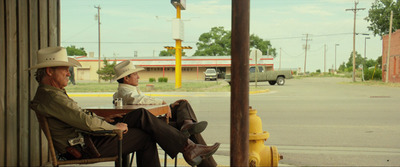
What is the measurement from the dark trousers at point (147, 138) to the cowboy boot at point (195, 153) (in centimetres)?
6

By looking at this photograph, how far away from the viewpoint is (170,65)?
63.0 metres

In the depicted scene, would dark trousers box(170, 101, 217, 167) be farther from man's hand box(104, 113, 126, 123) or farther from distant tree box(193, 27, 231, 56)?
distant tree box(193, 27, 231, 56)

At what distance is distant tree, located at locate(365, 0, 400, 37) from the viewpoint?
179ft

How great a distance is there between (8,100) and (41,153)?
0.87 metres

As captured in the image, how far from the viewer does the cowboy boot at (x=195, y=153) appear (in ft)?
13.1

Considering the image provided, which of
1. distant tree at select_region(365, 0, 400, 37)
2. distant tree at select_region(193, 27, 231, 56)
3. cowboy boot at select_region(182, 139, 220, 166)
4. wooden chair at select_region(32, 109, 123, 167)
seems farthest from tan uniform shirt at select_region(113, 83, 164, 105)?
distant tree at select_region(193, 27, 231, 56)

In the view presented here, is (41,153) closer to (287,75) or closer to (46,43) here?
(46,43)

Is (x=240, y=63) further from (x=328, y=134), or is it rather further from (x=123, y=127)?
(x=328, y=134)

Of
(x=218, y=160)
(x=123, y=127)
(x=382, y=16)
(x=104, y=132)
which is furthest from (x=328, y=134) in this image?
(x=382, y=16)

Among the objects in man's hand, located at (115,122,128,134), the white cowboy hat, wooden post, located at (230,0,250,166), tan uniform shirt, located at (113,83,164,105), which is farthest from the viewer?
tan uniform shirt, located at (113,83,164,105)

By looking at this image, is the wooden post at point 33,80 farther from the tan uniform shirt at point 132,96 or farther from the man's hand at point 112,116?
the man's hand at point 112,116

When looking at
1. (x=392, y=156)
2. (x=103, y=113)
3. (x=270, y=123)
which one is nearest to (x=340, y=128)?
(x=270, y=123)

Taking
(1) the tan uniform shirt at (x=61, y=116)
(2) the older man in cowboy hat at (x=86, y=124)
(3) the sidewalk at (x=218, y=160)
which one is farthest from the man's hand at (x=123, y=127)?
(3) the sidewalk at (x=218, y=160)

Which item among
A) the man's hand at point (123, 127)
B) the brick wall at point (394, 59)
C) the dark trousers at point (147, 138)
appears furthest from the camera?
the brick wall at point (394, 59)
